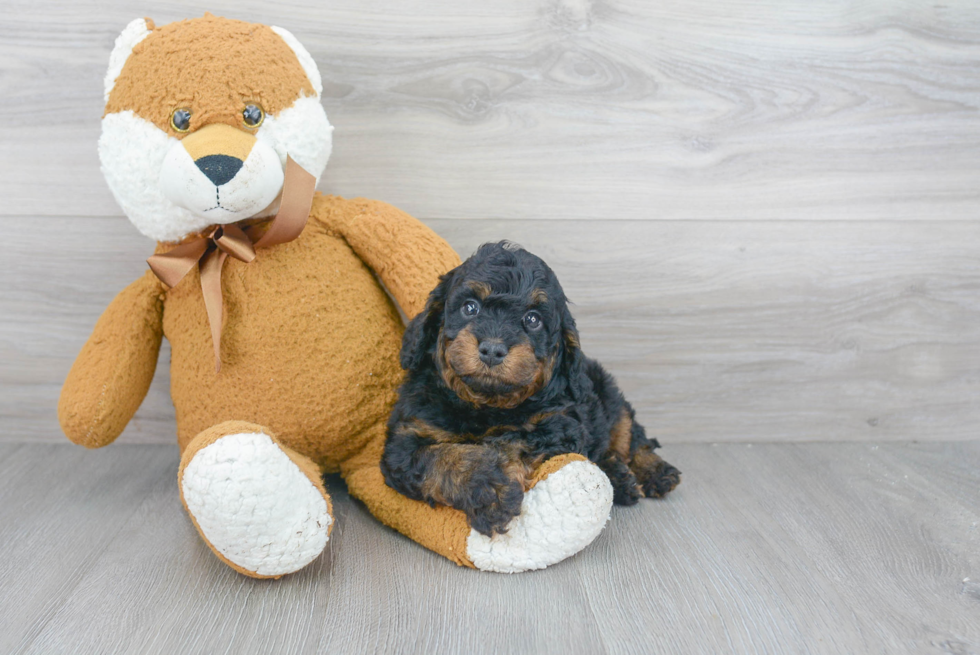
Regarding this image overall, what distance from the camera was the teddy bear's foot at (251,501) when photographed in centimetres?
119

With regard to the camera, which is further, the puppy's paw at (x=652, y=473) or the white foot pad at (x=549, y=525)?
the puppy's paw at (x=652, y=473)

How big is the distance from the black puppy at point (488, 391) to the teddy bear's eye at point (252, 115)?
1.57 ft

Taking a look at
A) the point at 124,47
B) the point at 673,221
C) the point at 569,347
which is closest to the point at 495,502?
the point at 569,347

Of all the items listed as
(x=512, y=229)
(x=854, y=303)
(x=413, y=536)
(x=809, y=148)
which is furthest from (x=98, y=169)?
(x=854, y=303)

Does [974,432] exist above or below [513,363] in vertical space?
below

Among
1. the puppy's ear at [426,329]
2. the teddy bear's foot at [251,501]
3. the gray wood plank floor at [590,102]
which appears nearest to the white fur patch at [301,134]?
the gray wood plank floor at [590,102]

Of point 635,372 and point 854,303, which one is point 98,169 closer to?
point 635,372

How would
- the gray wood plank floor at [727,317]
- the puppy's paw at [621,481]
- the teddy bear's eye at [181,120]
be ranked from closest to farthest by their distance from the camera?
the teddy bear's eye at [181,120] → the puppy's paw at [621,481] → the gray wood plank floor at [727,317]

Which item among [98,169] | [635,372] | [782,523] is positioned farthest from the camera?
[635,372]

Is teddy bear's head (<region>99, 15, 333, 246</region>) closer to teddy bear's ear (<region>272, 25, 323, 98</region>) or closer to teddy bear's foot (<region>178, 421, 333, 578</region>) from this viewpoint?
teddy bear's ear (<region>272, 25, 323, 98</region>)

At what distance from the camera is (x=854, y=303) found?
201 centimetres

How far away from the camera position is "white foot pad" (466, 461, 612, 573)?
4.30 ft

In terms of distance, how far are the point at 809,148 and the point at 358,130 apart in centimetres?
117

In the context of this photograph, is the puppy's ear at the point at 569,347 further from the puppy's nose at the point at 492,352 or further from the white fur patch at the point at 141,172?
the white fur patch at the point at 141,172
